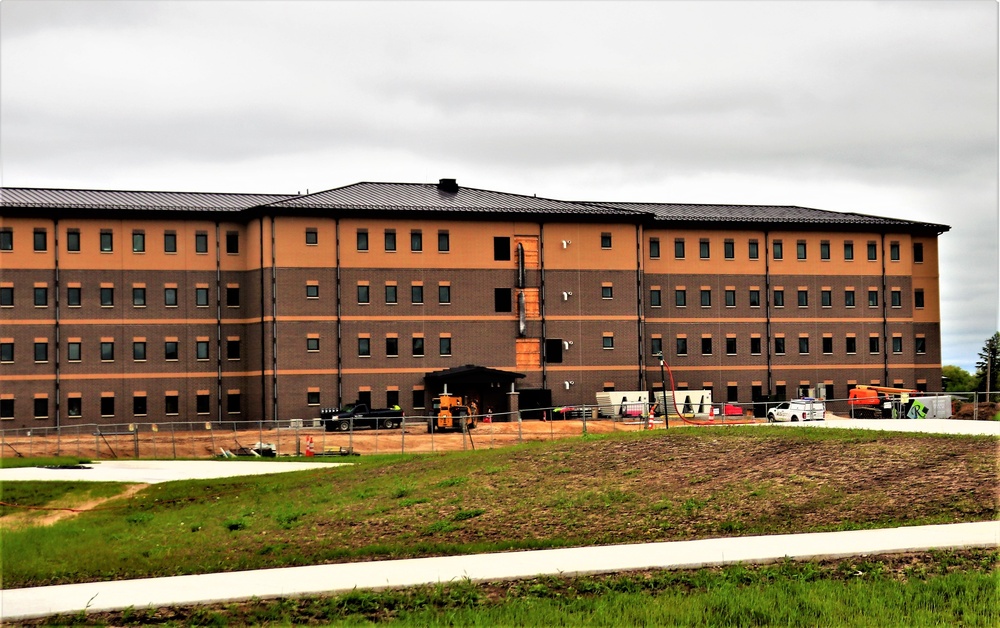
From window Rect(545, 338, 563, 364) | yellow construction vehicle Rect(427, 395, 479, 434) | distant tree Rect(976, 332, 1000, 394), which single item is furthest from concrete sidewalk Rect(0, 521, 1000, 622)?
distant tree Rect(976, 332, 1000, 394)

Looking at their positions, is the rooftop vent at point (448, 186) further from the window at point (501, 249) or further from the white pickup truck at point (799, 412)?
the white pickup truck at point (799, 412)

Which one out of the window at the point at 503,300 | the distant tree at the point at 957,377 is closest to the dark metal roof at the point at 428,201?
the window at the point at 503,300

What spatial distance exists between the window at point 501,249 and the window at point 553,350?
6.05m

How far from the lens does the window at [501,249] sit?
71812 mm

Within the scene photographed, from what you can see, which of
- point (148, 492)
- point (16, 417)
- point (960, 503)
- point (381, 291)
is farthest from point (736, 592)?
point (16, 417)

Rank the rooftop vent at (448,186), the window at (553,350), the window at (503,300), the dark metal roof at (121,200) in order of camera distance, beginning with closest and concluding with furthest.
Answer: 1. the dark metal roof at (121,200)
2. the window at (503,300)
3. the window at (553,350)
4. the rooftop vent at (448,186)

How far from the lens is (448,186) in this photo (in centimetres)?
7669

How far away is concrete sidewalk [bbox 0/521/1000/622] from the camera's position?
14.2m

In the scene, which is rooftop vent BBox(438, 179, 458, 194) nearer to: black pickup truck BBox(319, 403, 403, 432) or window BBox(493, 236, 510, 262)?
window BBox(493, 236, 510, 262)

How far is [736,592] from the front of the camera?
13547 mm

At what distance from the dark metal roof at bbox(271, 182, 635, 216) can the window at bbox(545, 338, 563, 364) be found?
27.8 ft

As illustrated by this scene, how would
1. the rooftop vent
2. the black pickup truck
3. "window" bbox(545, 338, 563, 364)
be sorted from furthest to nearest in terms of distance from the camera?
the rooftop vent
"window" bbox(545, 338, 563, 364)
the black pickup truck

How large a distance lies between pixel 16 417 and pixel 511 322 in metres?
31.1

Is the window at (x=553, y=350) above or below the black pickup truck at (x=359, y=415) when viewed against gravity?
above
